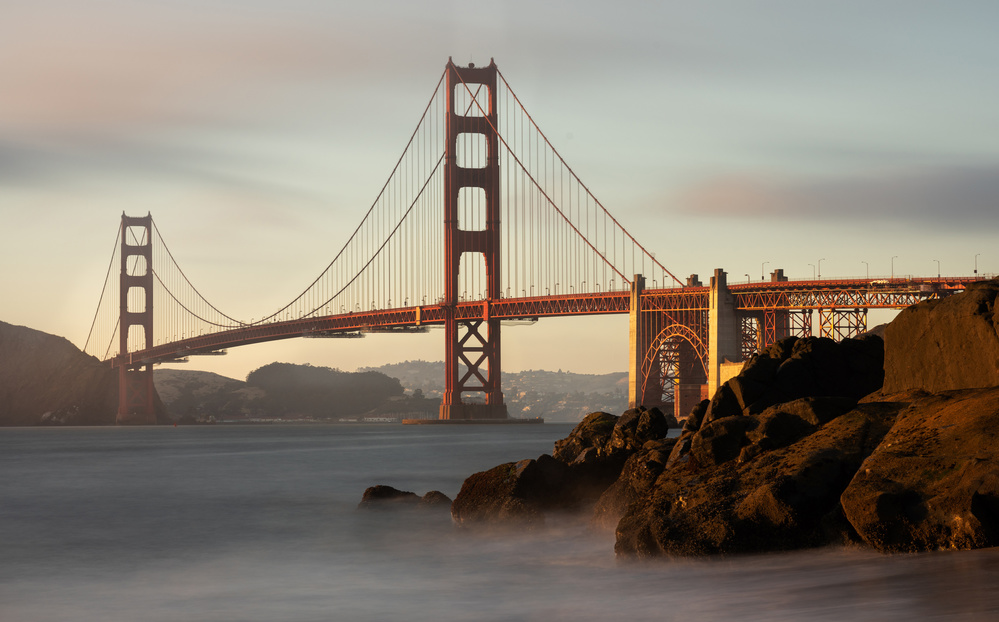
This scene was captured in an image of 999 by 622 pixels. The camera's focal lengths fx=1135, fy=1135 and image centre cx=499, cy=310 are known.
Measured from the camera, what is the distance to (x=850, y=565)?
1193cm

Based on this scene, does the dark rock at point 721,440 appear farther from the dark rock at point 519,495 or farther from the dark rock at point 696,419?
the dark rock at point 519,495

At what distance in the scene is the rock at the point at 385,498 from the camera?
22.8 metres

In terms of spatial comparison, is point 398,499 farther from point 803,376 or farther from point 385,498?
point 803,376

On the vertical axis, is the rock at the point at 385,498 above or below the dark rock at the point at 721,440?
below

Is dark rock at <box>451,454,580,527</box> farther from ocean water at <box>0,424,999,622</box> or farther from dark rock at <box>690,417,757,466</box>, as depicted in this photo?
dark rock at <box>690,417,757,466</box>

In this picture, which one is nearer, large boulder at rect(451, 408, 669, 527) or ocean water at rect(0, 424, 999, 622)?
ocean water at rect(0, 424, 999, 622)

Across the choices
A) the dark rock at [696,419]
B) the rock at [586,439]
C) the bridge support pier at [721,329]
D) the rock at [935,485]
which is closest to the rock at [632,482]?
the dark rock at [696,419]

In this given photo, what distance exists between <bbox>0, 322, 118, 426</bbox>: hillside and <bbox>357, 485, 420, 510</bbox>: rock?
365 feet

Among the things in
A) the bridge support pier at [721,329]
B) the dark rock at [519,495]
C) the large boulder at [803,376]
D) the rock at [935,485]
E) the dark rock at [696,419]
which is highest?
the bridge support pier at [721,329]

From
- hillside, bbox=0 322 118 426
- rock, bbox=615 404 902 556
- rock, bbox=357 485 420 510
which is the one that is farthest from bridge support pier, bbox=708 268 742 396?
hillside, bbox=0 322 118 426

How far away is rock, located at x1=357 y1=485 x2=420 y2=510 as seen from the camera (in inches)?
898

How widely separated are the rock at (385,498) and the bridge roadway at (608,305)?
43.7 meters


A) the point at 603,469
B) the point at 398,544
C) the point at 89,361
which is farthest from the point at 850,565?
the point at 89,361

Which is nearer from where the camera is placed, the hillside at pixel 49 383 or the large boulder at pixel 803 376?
the large boulder at pixel 803 376
